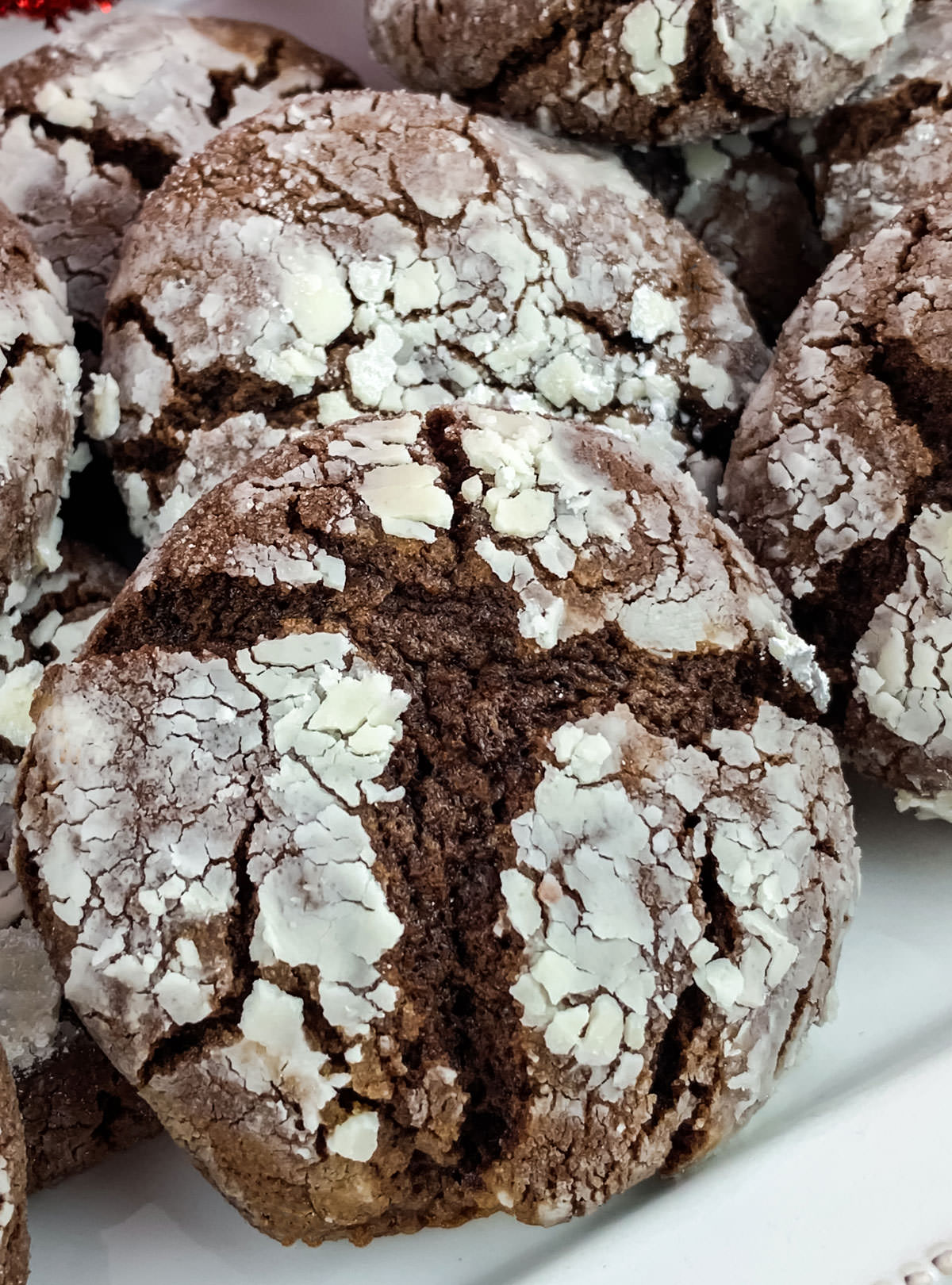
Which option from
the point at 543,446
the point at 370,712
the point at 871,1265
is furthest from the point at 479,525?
the point at 871,1265

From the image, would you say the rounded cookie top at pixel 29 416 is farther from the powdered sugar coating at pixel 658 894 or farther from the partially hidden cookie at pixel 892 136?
the partially hidden cookie at pixel 892 136

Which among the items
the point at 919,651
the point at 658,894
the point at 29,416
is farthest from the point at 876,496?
the point at 29,416

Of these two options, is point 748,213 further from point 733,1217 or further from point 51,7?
point 733,1217

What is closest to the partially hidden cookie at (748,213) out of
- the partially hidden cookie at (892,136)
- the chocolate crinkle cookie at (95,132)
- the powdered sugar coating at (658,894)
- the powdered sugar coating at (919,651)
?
the partially hidden cookie at (892,136)

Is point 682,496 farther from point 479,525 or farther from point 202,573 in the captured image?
point 202,573

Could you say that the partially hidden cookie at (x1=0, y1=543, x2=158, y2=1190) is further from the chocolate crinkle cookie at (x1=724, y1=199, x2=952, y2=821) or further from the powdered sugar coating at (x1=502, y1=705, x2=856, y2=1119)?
the chocolate crinkle cookie at (x1=724, y1=199, x2=952, y2=821)
